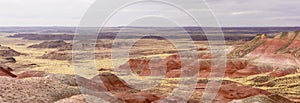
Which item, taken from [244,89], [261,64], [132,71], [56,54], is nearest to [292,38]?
[261,64]

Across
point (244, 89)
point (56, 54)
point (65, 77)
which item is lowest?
point (56, 54)

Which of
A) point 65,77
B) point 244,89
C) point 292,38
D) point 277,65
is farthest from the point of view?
point 292,38

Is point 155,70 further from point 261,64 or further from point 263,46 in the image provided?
point 263,46

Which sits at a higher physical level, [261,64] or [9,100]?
[9,100]

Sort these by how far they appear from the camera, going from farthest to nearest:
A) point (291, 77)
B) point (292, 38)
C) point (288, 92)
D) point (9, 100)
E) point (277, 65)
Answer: point (292, 38)
point (277, 65)
point (291, 77)
point (288, 92)
point (9, 100)

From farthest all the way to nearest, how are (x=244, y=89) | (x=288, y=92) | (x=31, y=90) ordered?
(x=288, y=92) < (x=244, y=89) < (x=31, y=90)

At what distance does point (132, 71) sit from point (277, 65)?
20200 millimetres

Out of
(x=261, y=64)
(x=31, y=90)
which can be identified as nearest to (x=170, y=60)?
(x=261, y=64)

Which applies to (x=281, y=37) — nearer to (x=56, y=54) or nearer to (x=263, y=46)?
(x=263, y=46)

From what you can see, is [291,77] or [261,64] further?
[261,64]

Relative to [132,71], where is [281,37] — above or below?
above

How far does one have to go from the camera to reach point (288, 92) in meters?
39.4

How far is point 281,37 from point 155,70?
25.9m

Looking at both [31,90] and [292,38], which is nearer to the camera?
[31,90]
